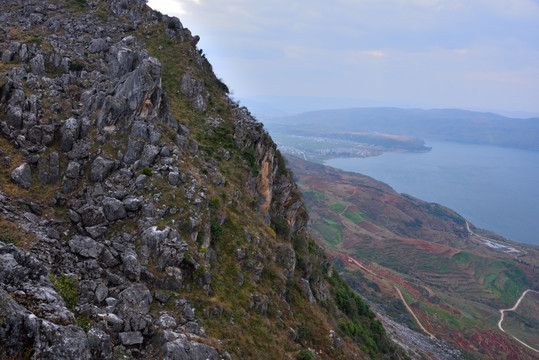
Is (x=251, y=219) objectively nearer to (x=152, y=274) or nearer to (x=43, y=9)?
(x=152, y=274)

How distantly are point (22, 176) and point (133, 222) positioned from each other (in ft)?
21.8

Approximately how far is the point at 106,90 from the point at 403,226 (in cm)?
15554

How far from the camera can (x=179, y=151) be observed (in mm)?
22719

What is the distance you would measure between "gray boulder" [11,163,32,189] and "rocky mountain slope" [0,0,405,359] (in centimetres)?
6

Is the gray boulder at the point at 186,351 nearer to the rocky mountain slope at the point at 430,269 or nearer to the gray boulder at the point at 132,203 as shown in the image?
the gray boulder at the point at 132,203

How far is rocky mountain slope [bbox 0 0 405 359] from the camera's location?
11.4 metres

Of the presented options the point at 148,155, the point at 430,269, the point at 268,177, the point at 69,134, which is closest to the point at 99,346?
the point at 148,155

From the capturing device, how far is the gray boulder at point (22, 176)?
53.8 ft

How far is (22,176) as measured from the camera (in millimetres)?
16609

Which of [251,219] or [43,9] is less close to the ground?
[43,9]

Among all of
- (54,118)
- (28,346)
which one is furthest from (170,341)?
(54,118)

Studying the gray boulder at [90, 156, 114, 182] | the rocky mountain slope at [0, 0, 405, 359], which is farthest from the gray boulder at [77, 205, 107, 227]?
the gray boulder at [90, 156, 114, 182]

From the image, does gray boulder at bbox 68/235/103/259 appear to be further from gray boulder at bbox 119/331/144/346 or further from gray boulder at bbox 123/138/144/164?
gray boulder at bbox 123/138/144/164

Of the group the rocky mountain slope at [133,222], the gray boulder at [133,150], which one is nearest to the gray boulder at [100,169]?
the rocky mountain slope at [133,222]
